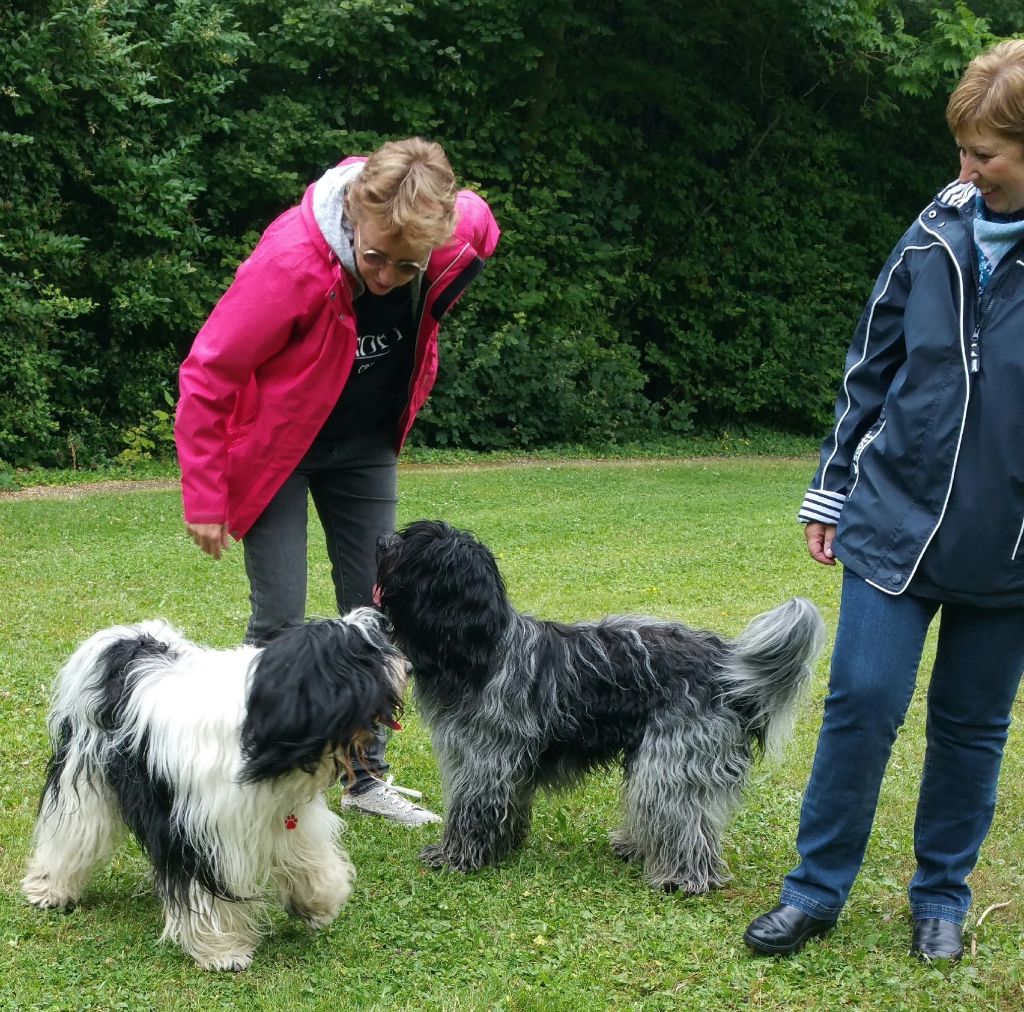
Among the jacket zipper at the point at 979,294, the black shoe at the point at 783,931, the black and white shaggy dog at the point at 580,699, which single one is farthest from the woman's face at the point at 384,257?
the black shoe at the point at 783,931

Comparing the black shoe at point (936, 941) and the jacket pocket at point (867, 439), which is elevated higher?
the jacket pocket at point (867, 439)

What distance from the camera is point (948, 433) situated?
268 centimetres

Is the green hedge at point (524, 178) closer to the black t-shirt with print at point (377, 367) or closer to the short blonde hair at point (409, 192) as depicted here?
the black t-shirt with print at point (377, 367)

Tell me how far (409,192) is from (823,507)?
4.16ft

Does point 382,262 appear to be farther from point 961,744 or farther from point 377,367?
point 961,744

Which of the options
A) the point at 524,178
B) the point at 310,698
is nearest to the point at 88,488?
the point at 524,178

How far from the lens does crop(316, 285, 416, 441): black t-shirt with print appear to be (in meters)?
3.38

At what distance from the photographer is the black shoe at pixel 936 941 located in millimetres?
2965

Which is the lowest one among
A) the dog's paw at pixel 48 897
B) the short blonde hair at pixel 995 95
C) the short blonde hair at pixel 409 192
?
the dog's paw at pixel 48 897

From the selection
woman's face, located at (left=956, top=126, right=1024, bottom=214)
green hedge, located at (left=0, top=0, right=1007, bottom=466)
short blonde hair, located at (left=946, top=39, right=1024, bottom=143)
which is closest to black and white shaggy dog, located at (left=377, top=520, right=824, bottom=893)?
woman's face, located at (left=956, top=126, right=1024, bottom=214)

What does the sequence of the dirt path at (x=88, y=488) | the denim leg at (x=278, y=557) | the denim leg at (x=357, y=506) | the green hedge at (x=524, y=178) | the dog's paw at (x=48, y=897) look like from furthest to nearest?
the green hedge at (x=524, y=178) → the dirt path at (x=88, y=488) → the denim leg at (x=357, y=506) → the denim leg at (x=278, y=557) → the dog's paw at (x=48, y=897)

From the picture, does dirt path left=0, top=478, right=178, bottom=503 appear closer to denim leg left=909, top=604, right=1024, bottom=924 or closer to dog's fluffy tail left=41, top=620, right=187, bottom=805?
dog's fluffy tail left=41, top=620, right=187, bottom=805

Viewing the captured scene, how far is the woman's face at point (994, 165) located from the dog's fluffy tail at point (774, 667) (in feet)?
3.89

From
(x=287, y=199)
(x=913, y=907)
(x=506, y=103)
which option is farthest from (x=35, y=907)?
(x=506, y=103)
